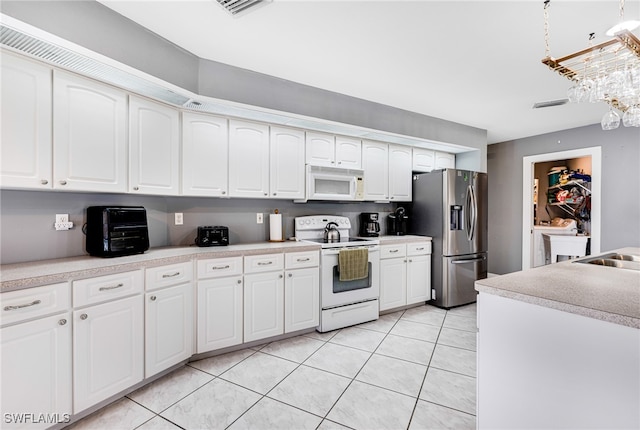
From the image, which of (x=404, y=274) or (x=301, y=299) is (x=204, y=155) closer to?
(x=301, y=299)

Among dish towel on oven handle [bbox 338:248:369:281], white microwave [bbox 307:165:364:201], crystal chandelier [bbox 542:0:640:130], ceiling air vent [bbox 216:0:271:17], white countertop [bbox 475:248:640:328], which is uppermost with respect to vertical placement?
ceiling air vent [bbox 216:0:271:17]

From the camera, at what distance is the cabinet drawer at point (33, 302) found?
4.65 feet

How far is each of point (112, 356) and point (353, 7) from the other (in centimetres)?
270

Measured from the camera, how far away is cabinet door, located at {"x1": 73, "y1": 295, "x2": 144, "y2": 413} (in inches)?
66.0

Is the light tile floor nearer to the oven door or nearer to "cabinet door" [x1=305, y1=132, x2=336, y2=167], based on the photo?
the oven door

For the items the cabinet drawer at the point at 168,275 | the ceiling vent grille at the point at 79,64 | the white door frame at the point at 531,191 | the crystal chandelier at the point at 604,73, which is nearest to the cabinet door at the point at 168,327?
the cabinet drawer at the point at 168,275

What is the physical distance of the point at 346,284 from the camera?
122 inches

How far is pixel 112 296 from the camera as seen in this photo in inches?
71.9

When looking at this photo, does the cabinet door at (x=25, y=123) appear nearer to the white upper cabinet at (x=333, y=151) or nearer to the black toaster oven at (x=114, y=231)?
the black toaster oven at (x=114, y=231)

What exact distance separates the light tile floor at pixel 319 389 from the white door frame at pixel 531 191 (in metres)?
2.94

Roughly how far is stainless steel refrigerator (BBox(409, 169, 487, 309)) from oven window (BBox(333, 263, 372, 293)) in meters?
1.19

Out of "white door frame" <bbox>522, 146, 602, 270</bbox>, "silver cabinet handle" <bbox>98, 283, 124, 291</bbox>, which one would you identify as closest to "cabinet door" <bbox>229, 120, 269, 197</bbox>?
"silver cabinet handle" <bbox>98, 283, 124, 291</bbox>

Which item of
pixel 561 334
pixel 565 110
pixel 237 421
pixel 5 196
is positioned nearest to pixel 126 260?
pixel 5 196

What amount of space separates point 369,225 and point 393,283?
0.79 metres
